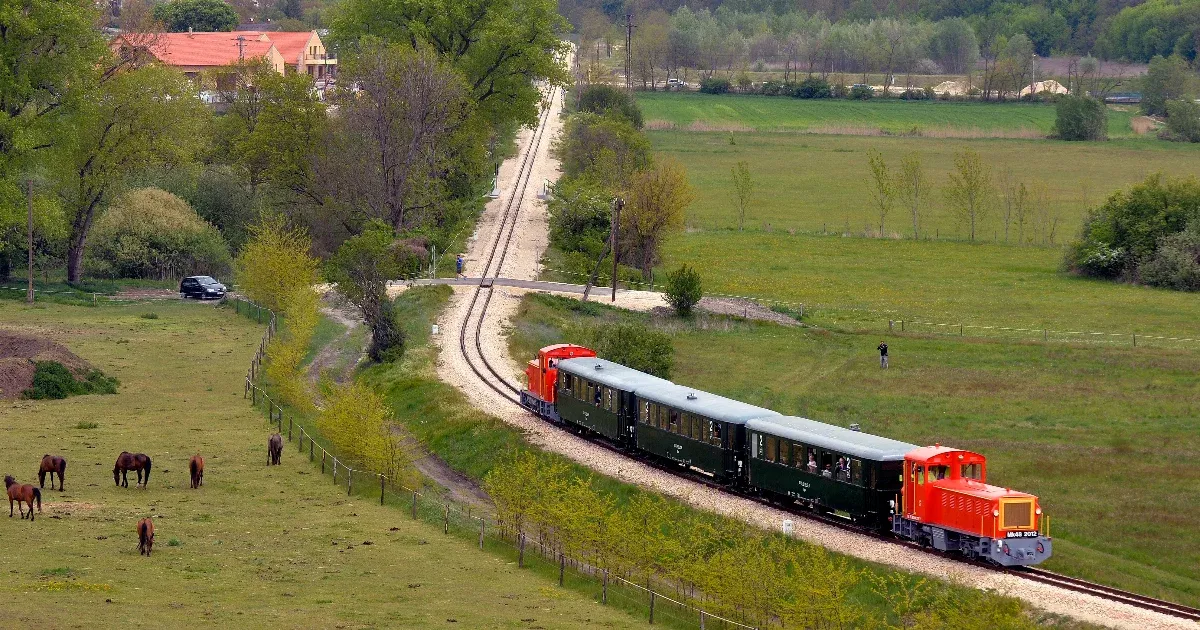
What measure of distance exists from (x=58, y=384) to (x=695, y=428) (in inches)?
1212

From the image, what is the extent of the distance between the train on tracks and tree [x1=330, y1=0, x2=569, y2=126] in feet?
212

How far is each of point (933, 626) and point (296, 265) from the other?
58161mm

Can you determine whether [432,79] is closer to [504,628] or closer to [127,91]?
[127,91]

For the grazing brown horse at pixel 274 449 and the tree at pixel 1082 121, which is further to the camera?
the tree at pixel 1082 121

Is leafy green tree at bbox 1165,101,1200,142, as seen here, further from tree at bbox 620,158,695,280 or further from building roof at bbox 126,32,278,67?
building roof at bbox 126,32,278,67

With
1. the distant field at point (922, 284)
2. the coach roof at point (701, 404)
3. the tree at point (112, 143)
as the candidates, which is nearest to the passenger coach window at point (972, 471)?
the coach roof at point (701, 404)

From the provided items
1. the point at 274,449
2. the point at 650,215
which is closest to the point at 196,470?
the point at 274,449

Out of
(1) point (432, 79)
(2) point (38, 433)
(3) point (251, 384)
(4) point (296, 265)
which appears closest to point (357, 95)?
(1) point (432, 79)

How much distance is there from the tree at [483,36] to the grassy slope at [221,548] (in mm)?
60222

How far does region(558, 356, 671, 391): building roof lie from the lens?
A: 5641 centimetres

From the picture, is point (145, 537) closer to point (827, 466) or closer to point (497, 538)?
point (497, 538)

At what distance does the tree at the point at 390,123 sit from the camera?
106 metres

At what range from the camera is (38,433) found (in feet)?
190

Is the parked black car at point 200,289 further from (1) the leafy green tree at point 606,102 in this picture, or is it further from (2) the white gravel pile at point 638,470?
(1) the leafy green tree at point 606,102
